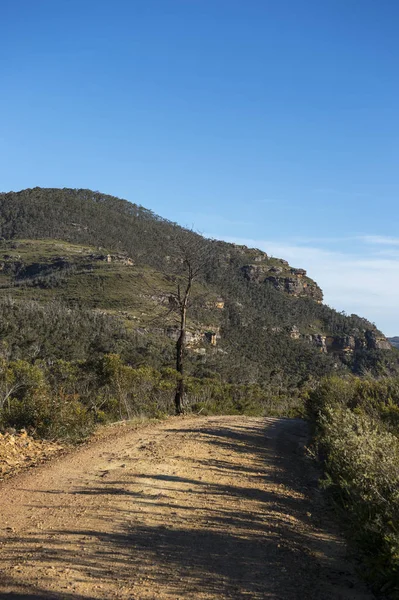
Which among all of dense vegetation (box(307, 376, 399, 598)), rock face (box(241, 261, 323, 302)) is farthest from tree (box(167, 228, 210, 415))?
rock face (box(241, 261, 323, 302))

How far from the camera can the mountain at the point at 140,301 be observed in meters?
61.6

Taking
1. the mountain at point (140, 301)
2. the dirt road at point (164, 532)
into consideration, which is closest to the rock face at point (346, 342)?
the mountain at point (140, 301)

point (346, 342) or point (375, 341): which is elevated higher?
point (375, 341)

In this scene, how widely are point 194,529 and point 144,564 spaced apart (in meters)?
1.22

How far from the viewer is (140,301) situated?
305 feet

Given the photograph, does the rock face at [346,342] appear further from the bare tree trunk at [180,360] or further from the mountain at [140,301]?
the bare tree trunk at [180,360]

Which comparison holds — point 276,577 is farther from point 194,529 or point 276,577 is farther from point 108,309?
point 108,309

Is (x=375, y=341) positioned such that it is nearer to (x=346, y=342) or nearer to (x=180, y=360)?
(x=346, y=342)

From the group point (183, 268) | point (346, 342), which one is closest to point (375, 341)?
point (346, 342)

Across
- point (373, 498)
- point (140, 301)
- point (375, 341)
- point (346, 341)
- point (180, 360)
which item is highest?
point (375, 341)

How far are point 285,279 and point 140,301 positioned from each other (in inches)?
3037

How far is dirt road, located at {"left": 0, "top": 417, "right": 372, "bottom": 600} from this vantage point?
4336mm

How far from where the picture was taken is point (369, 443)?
6.09 metres

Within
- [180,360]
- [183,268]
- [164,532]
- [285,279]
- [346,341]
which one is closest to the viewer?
[164,532]
